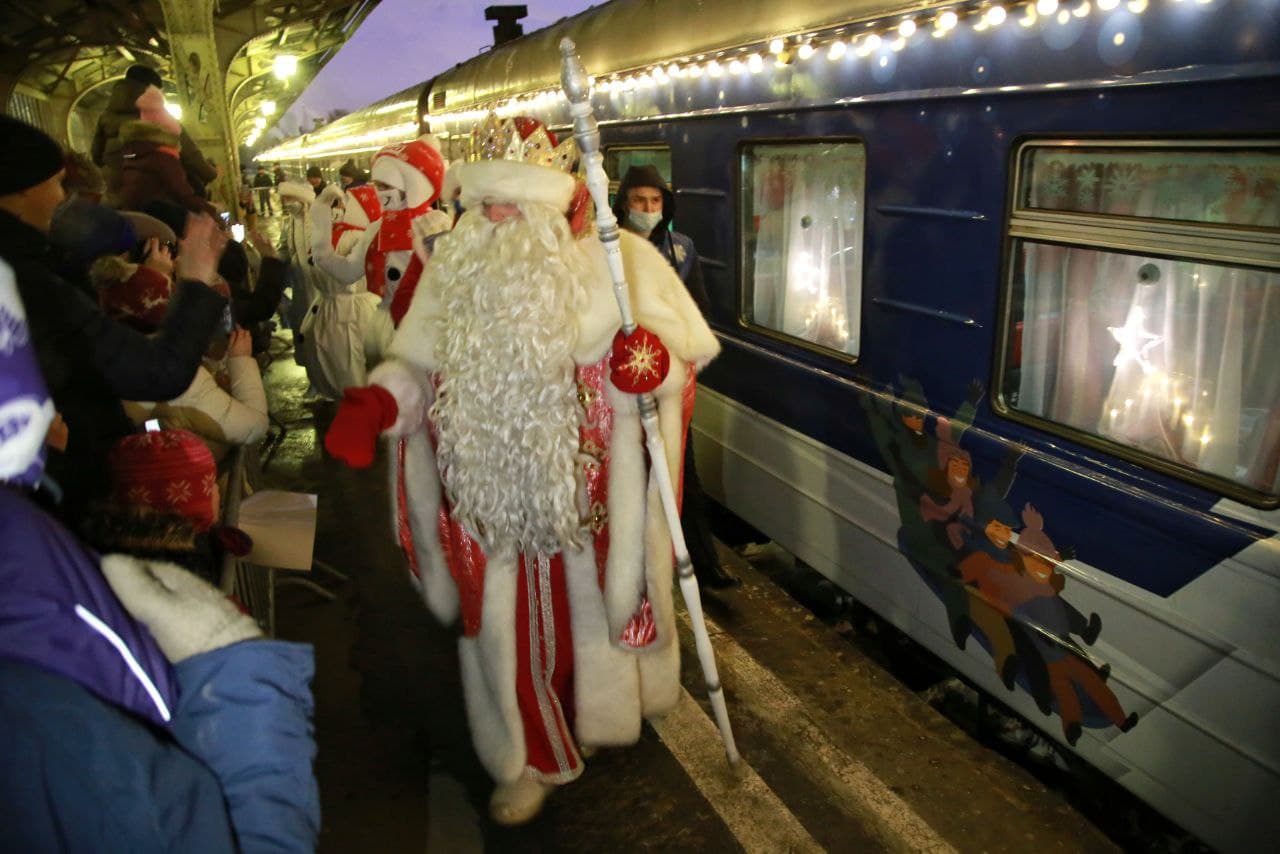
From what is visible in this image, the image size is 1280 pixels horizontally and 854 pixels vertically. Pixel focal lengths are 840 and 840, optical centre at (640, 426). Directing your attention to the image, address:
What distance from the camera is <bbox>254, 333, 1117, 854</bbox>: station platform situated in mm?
2844

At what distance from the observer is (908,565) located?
3.59 m

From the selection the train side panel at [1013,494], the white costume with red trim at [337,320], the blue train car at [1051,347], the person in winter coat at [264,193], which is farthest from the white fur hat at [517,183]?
the person in winter coat at [264,193]

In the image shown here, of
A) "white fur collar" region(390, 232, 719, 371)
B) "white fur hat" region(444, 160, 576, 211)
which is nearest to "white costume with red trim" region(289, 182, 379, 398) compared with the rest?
"white fur collar" region(390, 232, 719, 371)

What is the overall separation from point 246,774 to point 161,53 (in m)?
23.9

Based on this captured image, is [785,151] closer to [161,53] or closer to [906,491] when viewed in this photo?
[906,491]

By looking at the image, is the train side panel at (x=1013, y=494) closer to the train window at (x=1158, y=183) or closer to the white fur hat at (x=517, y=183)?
the train window at (x=1158, y=183)

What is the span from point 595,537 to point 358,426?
0.85 metres

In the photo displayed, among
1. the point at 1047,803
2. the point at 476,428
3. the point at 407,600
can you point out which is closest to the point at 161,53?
the point at 407,600

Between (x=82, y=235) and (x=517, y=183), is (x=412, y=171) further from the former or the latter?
(x=517, y=183)

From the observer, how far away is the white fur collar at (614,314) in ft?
8.75

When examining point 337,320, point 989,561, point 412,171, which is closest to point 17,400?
point 989,561

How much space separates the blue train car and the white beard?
26.2 inches

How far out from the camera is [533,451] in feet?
8.60

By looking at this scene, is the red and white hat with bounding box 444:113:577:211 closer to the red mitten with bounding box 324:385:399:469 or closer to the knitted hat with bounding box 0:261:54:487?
the red mitten with bounding box 324:385:399:469
